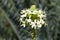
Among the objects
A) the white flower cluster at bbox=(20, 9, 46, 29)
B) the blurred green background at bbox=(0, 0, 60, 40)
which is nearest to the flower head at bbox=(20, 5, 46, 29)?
the white flower cluster at bbox=(20, 9, 46, 29)

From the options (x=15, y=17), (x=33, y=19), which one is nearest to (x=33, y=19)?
(x=33, y=19)

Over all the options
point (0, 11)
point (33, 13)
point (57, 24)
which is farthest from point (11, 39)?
point (33, 13)

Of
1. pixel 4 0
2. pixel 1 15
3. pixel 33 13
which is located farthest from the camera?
pixel 1 15

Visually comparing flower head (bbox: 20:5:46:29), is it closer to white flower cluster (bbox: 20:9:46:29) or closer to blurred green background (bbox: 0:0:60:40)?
white flower cluster (bbox: 20:9:46:29)

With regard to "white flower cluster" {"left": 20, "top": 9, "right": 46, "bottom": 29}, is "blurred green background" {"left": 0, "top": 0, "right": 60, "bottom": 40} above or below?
above

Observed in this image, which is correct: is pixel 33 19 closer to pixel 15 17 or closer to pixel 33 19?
pixel 33 19

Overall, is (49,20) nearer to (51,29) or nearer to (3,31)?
(51,29)

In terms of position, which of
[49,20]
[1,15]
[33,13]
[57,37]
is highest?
[1,15]

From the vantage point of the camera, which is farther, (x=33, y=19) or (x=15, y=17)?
(x=15, y=17)

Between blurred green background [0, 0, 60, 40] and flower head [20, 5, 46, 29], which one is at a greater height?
blurred green background [0, 0, 60, 40]

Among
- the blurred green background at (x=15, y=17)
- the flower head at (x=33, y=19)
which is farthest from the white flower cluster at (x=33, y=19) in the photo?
the blurred green background at (x=15, y=17)

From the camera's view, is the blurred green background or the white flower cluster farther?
the blurred green background
